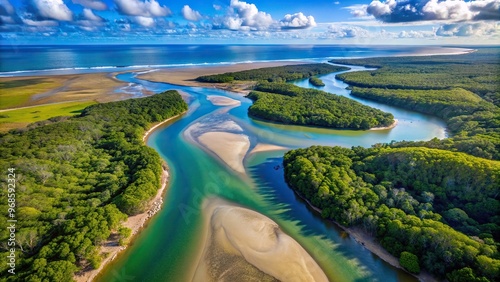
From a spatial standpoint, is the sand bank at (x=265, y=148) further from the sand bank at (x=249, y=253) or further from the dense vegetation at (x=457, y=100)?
the dense vegetation at (x=457, y=100)

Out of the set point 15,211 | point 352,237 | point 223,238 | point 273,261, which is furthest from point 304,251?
point 15,211

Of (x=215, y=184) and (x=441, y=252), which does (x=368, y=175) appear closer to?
(x=441, y=252)

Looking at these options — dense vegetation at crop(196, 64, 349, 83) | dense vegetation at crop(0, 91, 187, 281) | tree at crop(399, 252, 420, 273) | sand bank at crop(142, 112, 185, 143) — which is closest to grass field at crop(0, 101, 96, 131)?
dense vegetation at crop(0, 91, 187, 281)

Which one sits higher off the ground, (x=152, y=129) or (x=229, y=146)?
(x=229, y=146)

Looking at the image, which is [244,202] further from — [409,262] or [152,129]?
[152,129]

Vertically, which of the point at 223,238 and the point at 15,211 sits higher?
the point at 15,211

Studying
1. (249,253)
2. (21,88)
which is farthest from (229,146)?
(21,88)
